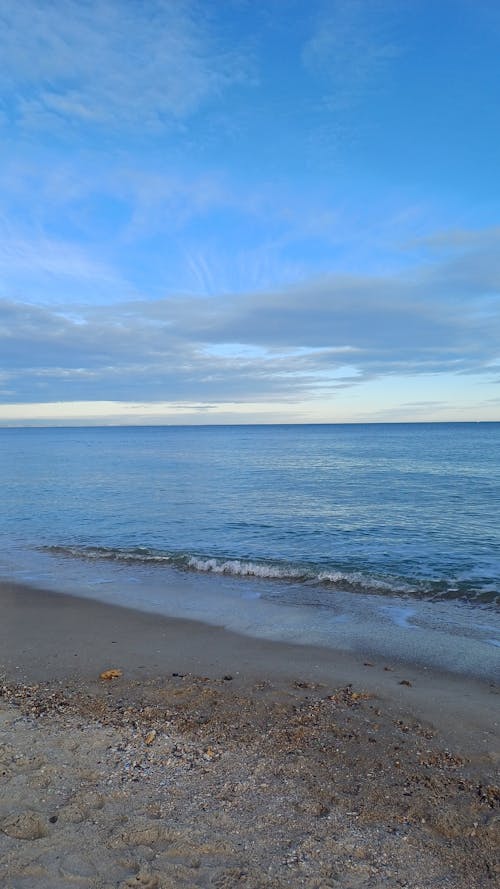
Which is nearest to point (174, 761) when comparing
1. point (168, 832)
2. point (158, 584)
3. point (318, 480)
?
point (168, 832)

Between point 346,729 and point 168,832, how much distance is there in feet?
10.5

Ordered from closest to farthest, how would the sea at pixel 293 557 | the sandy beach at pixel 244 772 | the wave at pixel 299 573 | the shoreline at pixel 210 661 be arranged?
the sandy beach at pixel 244 772
the shoreline at pixel 210 661
the sea at pixel 293 557
the wave at pixel 299 573

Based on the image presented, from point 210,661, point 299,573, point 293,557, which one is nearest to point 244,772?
point 210,661

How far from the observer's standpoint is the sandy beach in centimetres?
492

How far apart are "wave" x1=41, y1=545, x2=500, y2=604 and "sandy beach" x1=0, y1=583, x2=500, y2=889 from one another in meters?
6.09

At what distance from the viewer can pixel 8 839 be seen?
16.9 ft

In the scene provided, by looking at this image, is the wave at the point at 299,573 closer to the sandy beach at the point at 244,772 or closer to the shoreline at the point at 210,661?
the shoreline at the point at 210,661

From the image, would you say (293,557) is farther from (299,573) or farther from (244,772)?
(244,772)

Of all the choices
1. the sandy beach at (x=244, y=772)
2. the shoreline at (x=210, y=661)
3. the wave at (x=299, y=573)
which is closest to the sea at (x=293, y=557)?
the wave at (x=299, y=573)

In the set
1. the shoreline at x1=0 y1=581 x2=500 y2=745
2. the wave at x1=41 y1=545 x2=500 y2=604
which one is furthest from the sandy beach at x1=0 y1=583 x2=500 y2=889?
the wave at x1=41 y1=545 x2=500 y2=604

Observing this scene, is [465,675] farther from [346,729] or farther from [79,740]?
[79,740]

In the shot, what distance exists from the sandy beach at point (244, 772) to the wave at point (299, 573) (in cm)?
609

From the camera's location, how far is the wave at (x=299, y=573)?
16047mm

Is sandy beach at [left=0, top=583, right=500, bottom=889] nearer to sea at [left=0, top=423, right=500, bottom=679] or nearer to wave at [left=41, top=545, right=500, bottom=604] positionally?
sea at [left=0, top=423, right=500, bottom=679]
